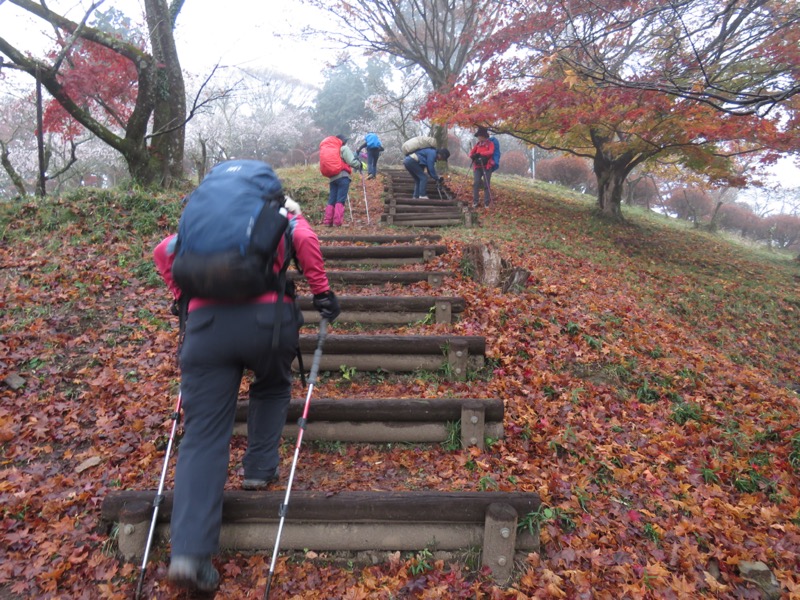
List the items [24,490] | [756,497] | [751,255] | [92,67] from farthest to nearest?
[751,255], [92,67], [756,497], [24,490]

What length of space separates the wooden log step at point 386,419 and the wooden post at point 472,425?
0.03m

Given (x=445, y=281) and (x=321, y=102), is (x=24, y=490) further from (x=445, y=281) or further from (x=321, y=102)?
(x=321, y=102)

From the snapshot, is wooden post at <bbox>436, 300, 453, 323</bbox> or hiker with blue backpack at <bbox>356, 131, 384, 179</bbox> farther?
hiker with blue backpack at <bbox>356, 131, 384, 179</bbox>

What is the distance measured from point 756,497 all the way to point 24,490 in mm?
5196

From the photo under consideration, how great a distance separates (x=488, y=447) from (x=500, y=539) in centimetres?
98

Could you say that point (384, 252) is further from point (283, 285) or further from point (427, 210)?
point (427, 210)

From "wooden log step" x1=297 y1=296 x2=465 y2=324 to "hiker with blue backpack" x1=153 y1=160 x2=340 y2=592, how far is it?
7.90 ft

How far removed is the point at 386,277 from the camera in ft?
20.1

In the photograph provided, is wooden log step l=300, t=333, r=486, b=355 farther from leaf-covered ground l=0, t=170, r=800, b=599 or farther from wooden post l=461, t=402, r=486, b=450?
wooden post l=461, t=402, r=486, b=450

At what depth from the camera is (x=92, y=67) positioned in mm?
10086

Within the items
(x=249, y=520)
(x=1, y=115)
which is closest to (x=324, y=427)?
(x=249, y=520)

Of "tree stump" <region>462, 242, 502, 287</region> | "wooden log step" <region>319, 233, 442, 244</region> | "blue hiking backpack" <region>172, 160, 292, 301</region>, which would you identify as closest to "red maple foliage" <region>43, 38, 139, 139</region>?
"wooden log step" <region>319, 233, 442, 244</region>

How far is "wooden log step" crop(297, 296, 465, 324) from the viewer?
5.03 m

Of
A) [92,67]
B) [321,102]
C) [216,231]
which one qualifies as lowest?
[216,231]
